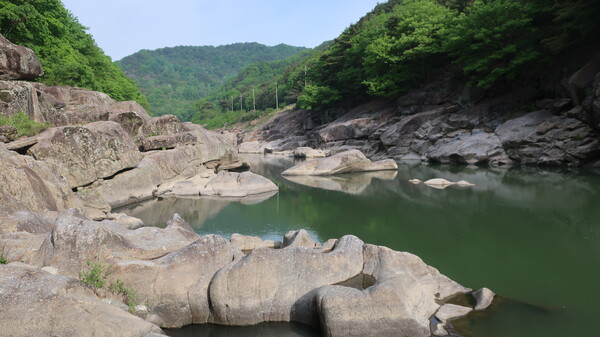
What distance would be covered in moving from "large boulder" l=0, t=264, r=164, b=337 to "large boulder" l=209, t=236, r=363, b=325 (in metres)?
1.71

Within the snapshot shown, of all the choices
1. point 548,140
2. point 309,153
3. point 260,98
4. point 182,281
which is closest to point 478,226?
point 182,281

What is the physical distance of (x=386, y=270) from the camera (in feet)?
25.1

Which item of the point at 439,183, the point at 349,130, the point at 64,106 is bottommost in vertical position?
the point at 439,183

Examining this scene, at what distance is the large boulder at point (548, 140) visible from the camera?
74.8 feet

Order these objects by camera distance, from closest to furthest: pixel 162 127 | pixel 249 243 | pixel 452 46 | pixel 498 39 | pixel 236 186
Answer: pixel 249 243 < pixel 236 186 < pixel 162 127 < pixel 498 39 < pixel 452 46

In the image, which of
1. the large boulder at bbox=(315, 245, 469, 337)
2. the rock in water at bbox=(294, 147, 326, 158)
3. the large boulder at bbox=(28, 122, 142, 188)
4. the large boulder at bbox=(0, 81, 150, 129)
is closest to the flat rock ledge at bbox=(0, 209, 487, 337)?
the large boulder at bbox=(315, 245, 469, 337)

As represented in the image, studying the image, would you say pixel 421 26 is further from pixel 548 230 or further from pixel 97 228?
pixel 97 228

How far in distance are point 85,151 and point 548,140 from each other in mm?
24863

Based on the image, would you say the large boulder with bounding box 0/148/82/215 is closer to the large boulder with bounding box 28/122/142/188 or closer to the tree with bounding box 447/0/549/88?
the large boulder with bounding box 28/122/142/188

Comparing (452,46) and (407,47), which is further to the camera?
(407,47)

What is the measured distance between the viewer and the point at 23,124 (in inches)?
639

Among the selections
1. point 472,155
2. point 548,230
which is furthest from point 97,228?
point 472,155

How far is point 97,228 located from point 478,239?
1030 cm

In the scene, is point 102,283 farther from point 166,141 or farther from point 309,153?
point 309,153
